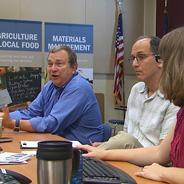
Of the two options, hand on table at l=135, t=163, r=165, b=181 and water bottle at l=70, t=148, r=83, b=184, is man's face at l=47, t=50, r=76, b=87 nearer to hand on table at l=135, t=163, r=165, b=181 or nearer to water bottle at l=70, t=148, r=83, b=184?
hand on table at l=135, t=163, r=165, b=181

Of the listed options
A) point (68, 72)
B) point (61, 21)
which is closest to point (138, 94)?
point (68, 72)

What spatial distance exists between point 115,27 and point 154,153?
450 cm

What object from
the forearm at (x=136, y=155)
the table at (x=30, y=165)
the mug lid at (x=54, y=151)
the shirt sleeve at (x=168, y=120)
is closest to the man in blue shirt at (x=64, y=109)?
the table at (x=30, y=165)

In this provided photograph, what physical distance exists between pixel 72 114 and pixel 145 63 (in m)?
0.77

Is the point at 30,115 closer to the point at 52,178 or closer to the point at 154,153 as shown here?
the point at 154,153

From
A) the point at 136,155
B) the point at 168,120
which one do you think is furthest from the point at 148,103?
the point at 136,155

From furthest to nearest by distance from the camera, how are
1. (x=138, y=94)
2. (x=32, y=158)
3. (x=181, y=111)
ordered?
(x=138, y=94)
(x=32, y=158)
(x=181, y=111)

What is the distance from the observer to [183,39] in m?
1.53

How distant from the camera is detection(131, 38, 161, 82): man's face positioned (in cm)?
256

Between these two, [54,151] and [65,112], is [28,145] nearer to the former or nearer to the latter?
[65,112]

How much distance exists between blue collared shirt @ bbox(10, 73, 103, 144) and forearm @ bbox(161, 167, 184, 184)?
5.33ft

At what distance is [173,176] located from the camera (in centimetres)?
137

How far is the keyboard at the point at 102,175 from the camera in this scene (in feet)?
4.36

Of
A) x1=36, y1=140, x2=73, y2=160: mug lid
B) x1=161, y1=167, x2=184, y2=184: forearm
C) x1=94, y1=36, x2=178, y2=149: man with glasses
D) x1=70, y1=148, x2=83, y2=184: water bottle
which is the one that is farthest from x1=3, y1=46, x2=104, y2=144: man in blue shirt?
x1=36, y1=140, x2=73, y2=160: mug lid
